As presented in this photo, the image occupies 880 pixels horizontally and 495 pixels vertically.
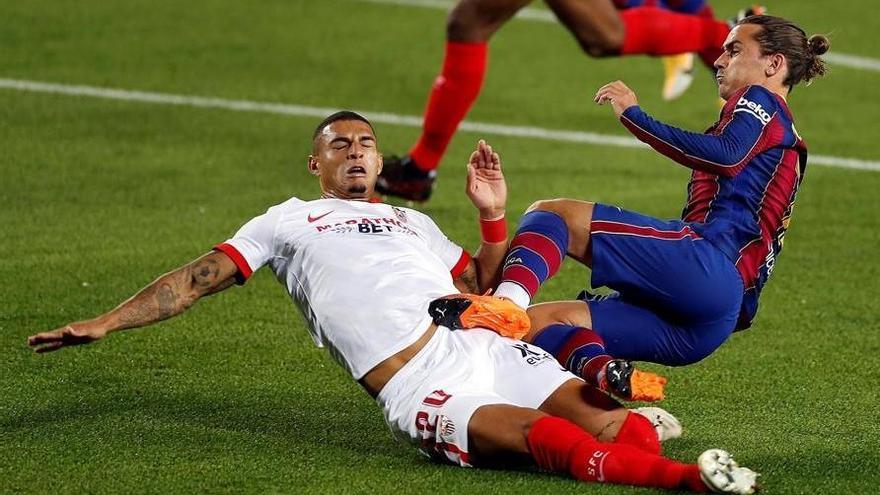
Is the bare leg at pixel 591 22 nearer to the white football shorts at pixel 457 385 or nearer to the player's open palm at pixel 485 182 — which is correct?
the player's open palm at pixel 485 182

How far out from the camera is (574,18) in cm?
705

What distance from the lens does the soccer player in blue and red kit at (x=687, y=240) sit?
5992mm

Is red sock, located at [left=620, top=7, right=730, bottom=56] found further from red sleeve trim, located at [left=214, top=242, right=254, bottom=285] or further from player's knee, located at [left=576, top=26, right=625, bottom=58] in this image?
red sleeve trim, located at [left=214, top=242, right=254, bottom=285]

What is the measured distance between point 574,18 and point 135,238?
3.29 meters

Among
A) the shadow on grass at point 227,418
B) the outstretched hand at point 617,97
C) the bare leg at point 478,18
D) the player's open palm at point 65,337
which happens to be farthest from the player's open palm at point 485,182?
the bare leg at point 478,18

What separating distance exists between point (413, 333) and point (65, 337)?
47.0 inches

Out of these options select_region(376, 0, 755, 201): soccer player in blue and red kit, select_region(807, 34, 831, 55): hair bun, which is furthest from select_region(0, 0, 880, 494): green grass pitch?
select_region(807, 34, 831, 55): hair bun

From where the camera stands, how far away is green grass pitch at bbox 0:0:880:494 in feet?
18.9

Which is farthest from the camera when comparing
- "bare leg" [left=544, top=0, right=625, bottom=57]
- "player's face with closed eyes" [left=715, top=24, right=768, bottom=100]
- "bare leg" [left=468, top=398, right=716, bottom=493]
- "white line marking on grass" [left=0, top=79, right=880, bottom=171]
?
"white line marking on grass" [left=0, top=79, right=880, bottom=171]

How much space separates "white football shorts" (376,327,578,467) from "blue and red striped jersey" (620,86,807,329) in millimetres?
931

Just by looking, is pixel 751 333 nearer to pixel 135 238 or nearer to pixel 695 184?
pixel 695 184

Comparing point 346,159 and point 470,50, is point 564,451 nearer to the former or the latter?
point 346,159

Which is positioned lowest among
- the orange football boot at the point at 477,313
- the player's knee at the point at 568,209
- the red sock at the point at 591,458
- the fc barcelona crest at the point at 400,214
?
the red sock at the point at 591,458

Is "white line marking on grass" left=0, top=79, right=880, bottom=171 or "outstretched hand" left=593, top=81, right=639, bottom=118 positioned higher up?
"outstretched hand" left=593, top=81, right=639, bottom=118
